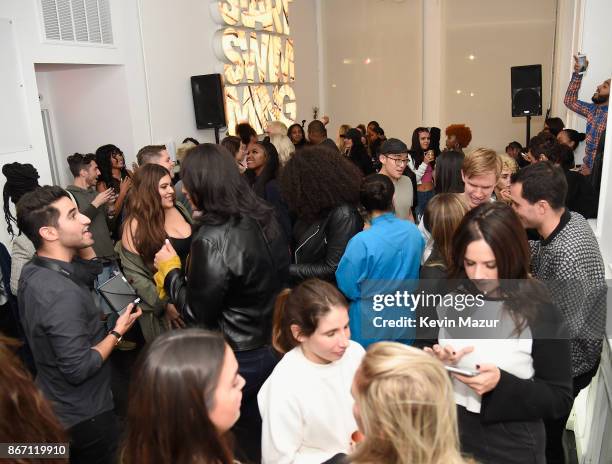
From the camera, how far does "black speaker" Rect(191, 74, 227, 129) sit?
6730 mm

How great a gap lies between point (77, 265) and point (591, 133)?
5.23 meters

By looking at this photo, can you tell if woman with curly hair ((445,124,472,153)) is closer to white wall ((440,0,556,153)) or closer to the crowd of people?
white wall ((440,0,556,153))

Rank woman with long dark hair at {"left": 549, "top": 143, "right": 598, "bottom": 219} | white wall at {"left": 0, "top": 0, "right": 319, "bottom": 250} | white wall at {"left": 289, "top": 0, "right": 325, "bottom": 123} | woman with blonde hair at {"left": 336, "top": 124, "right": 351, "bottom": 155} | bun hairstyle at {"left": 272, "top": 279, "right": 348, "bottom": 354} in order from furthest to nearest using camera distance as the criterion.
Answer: white wall at {"left": 289, "top": 0, "right": 325, "bottom": 123} → woman with blonde hair at {"left": 336, "top": 124, "right": 351, "bottom": 155} → white wall at {"left": 0, "top": 0, "right": 319, "bottom": 250} → woman with long dark hair at {"left": 549, "top": 143, "right": 598, "bottom": 219} → bun hairstyle at {"left": 272, "top": 279, "right": 348, "bottom": 354}

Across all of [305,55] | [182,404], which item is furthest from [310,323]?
[305,55]

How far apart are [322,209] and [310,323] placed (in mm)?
1196

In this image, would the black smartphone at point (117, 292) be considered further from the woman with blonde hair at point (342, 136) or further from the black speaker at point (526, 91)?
the black speaker at point (526, 91)

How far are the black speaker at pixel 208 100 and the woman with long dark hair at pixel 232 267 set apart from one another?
4.70 m

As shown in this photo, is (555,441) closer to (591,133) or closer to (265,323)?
(265,323)

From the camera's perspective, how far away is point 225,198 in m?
2.22

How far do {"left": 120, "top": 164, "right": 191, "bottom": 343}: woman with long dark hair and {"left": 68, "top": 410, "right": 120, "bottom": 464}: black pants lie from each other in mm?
744

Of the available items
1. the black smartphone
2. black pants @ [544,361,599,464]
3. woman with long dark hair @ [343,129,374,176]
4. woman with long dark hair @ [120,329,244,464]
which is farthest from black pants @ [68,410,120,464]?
woman with long dark hair @ [343,129,374,176]

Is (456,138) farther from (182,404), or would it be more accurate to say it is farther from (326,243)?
(182,404)

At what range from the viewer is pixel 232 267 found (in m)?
2.12

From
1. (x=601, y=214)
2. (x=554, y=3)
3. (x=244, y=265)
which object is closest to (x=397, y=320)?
(x=244, y=265)
